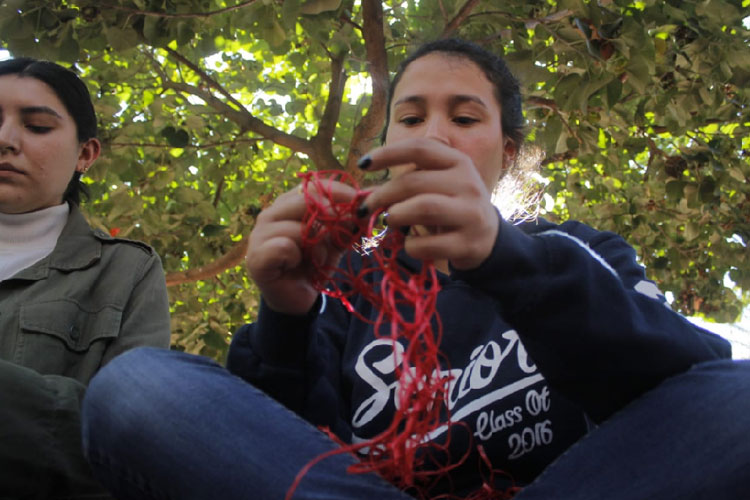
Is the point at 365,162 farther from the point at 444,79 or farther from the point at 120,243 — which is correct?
the point at 120,243

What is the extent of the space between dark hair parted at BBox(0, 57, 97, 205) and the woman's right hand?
1.12 meters

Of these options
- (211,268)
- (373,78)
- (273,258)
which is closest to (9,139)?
(273,258)

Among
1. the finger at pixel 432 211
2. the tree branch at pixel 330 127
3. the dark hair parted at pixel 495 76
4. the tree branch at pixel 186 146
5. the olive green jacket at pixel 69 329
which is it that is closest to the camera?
the finger at pixel 432 211

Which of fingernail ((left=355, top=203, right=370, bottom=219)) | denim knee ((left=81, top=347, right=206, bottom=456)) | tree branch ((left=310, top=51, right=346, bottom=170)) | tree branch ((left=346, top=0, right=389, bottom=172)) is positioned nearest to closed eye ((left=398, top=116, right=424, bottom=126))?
fingernail ((left=355, top=203, right=370, bottom=219))

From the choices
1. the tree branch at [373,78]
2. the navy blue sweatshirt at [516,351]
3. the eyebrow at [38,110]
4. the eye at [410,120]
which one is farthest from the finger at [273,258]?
the tree branch at [373,78]

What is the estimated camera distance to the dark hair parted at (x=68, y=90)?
6.42ft

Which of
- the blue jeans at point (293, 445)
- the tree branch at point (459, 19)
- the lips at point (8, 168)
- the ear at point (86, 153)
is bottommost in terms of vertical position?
the blue jeans at point (293, 445)

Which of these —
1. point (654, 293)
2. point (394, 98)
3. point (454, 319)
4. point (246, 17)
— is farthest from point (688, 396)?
point (246, 17)

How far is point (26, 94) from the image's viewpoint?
1.90 m

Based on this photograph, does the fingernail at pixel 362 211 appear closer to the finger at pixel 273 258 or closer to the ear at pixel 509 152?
the finger at pixel 273 258

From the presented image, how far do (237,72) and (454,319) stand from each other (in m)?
3.58

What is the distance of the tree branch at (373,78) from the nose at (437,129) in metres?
1.69

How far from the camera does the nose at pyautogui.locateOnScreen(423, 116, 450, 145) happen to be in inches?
58.8

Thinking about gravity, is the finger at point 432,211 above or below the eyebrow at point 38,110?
below
